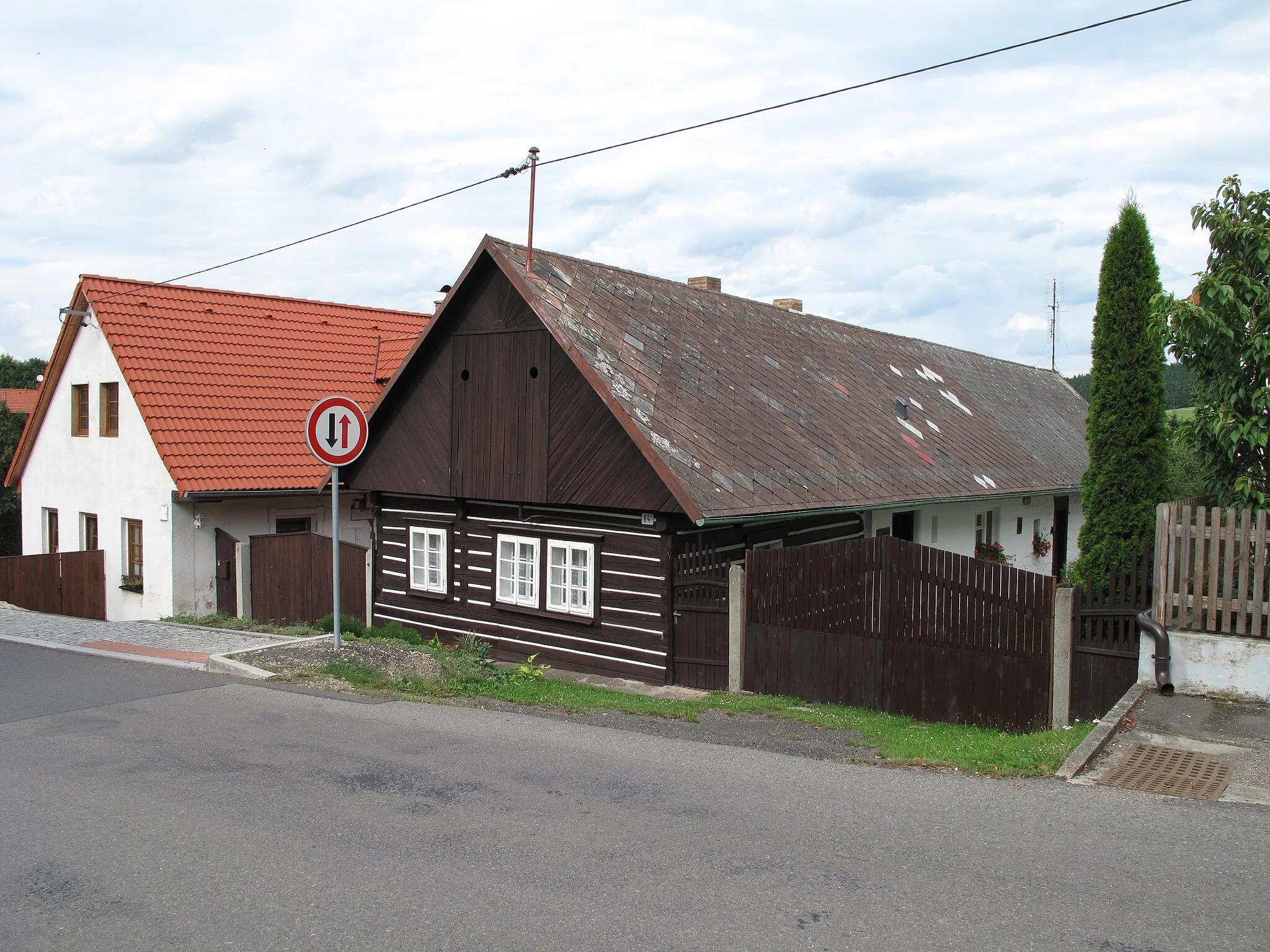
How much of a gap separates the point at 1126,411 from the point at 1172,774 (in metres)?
6.26

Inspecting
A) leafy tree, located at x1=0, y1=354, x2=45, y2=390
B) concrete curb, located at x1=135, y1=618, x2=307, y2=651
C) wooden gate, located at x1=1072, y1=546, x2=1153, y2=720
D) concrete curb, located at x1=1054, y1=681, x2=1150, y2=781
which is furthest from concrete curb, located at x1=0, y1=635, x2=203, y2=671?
leafy tree, located at x1=0, y1=354, x2=45, y2=390

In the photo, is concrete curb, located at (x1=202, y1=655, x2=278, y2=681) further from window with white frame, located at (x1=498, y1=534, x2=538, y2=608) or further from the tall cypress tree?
the tall cypress tree

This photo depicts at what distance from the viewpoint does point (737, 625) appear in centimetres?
1234

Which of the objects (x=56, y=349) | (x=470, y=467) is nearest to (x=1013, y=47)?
(x=470, y=467)

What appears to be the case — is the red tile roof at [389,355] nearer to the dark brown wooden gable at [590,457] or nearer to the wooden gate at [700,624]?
the dark brown wooden gable at [590,457]

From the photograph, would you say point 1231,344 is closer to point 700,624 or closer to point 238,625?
point 700,624

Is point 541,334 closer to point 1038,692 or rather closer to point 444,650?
point 444,650

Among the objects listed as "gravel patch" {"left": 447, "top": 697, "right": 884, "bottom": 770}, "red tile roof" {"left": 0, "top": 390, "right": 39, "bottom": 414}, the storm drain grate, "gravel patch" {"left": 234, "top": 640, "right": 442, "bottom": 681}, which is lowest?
"gravel patch" {"left": 447, "top": 697, "right": 884, "bottom": 770}

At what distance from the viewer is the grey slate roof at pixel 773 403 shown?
13.7 metres

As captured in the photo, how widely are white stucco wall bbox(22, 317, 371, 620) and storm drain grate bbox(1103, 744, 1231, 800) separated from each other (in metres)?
15.2

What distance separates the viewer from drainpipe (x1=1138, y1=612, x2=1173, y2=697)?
9250 millimetres

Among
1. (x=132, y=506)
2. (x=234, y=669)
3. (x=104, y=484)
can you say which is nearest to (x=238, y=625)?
(x=132, y=506)

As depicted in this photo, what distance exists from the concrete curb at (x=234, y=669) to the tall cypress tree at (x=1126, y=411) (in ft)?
29.9

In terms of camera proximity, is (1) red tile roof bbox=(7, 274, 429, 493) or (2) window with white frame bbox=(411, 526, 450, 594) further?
(1) red tile roof bbox=(7, 274, 429, 493)
